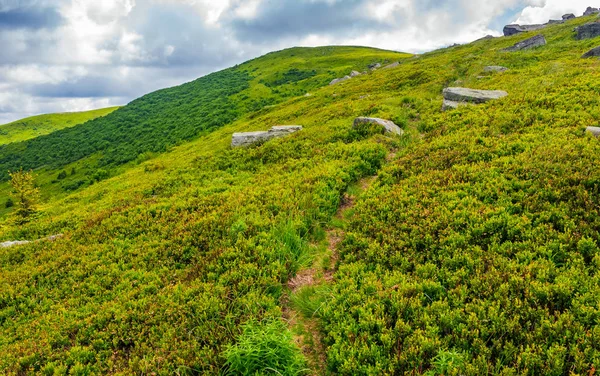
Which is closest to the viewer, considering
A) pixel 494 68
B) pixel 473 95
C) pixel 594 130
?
pixel 594 130

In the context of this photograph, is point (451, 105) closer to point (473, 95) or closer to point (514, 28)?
point (473, 95)

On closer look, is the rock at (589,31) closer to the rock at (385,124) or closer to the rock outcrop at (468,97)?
the rock outcrop at (468,97)

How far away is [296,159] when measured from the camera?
57.1 feet

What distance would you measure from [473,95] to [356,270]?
17507 millimetres

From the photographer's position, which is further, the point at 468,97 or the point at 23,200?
the point at 23,200

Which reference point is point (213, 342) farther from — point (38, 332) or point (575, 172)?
point (575, 172)

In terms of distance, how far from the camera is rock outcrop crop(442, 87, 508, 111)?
1959 centimetres

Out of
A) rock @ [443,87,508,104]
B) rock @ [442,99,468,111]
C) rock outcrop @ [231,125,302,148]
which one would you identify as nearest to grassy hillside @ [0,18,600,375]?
rock @ [443,87,508,104]

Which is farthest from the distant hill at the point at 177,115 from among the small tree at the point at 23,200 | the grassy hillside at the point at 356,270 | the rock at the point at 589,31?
the grassy hillside at the point at 356,270

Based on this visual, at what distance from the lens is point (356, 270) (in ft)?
26.3

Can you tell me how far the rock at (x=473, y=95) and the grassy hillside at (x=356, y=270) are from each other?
4155mm

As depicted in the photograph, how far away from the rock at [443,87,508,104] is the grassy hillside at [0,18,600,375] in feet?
13.6

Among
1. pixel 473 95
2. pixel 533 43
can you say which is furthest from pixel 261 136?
pixel 533 43

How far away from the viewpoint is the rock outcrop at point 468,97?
64.3ft
